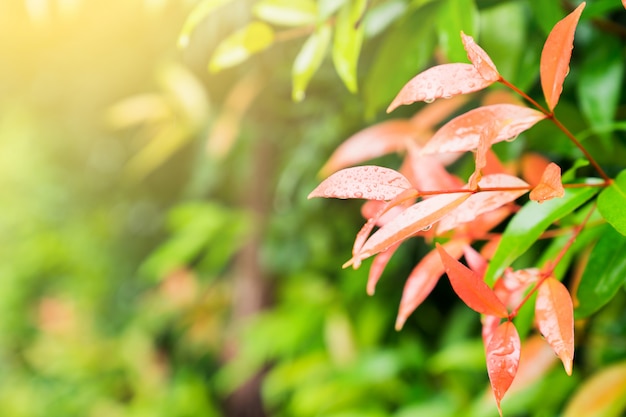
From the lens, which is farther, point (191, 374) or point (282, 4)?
point (191, 374)

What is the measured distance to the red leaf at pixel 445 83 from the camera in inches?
9.2

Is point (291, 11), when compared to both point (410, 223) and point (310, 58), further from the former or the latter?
point (410, 223)

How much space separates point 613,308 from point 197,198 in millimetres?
863

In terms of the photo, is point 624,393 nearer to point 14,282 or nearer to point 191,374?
point 191,374

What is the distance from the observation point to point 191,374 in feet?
4.39

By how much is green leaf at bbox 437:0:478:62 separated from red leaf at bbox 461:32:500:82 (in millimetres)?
110

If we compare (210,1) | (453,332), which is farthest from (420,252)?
(210,1)

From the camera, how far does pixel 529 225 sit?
29 centimetres

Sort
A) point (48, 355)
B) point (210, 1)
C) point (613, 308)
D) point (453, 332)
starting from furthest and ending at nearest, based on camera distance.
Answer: point (48, 355) → point (453, 332) → point (613, 308) → point (210, 1)

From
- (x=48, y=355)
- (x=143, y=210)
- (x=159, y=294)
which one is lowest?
(x=48, y=355)

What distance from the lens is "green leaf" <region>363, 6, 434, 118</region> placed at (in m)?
0.41

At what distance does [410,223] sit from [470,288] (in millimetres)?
38

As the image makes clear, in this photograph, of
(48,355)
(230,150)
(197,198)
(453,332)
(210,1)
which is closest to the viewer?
(210,1)

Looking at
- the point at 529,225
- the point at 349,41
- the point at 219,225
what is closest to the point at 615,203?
the point at 529,225
